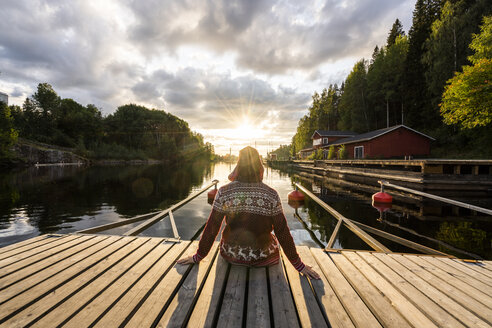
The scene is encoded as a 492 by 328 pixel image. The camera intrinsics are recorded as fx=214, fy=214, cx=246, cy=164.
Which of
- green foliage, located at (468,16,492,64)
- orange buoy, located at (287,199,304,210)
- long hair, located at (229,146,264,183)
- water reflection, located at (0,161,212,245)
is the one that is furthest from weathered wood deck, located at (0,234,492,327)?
green foliage, located at (468,16,492,64)

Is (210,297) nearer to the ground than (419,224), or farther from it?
farther from it

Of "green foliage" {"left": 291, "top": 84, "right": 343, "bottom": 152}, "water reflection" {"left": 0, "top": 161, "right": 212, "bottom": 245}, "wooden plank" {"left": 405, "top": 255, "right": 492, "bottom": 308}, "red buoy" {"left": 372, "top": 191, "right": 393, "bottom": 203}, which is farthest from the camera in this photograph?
"green foliage" {"left": 291, "top": 84, "right": 343, "bottom": 152}

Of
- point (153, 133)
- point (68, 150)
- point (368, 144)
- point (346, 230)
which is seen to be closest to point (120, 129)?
point (153, 133)

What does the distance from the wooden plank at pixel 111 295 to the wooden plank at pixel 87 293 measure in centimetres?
7

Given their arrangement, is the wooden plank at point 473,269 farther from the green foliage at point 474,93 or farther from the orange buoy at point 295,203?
the green foliage at point 474,93

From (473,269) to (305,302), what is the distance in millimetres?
2774

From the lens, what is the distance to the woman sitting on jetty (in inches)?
98.3

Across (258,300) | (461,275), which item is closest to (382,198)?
(461,275)

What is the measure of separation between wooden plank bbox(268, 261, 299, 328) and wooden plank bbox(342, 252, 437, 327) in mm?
1024

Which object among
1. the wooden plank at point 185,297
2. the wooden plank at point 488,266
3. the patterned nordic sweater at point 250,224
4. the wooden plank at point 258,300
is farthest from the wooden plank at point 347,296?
the wooden plank at point 488,266

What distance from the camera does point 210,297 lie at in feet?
7.13

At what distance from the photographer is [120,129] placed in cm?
7688

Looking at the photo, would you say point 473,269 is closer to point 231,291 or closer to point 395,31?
point 231,291

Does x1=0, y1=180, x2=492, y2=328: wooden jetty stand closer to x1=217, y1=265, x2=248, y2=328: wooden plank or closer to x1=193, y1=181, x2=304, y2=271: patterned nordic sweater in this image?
x1=217, y1=265, x2=248, y2=328: wooden plank
